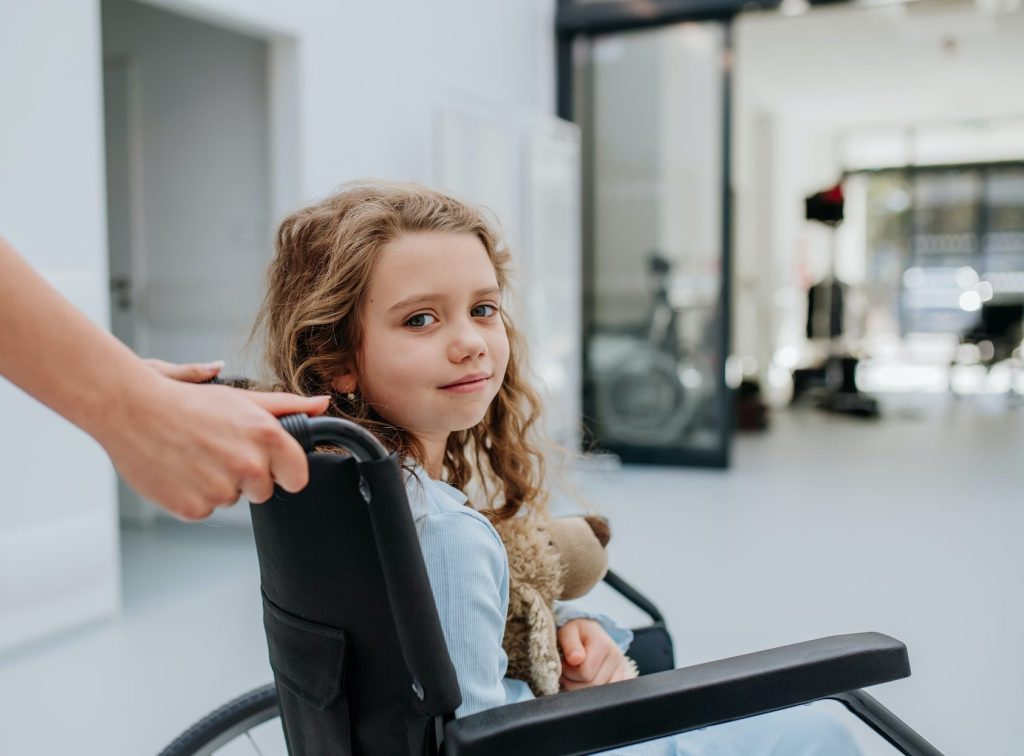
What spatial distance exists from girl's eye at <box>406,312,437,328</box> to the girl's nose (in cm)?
3

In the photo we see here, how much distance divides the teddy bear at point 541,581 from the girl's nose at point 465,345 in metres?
0.25

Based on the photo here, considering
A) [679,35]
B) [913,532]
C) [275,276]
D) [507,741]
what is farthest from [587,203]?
[507,741]

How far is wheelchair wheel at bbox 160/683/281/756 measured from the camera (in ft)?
3.71

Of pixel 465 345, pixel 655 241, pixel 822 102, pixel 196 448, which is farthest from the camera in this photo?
pixel 822 102

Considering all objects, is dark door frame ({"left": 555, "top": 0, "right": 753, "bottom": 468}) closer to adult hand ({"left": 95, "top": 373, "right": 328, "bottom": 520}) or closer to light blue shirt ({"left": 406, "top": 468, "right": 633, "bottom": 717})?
light blue shirt ({"left": 406, "top": 468, "right": 633, "bottom": 717})

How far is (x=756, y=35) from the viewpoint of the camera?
23.3 feet

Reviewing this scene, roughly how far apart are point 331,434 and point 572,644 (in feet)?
1.90

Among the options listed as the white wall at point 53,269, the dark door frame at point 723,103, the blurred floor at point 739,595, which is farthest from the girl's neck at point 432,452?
the dark door frame at point 723,103

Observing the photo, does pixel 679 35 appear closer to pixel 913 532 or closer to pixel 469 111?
pixel 469 111

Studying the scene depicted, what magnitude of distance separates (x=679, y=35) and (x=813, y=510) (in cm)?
271

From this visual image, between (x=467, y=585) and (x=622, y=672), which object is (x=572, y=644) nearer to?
(x=622, y=672)

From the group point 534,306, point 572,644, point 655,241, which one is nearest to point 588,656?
point 572,644

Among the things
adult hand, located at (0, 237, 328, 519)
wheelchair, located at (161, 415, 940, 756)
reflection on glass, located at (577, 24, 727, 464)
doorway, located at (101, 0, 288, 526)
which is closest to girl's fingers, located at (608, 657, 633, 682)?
wheelchair, located at (161, 415, 940, 756)

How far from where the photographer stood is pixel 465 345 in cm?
94
